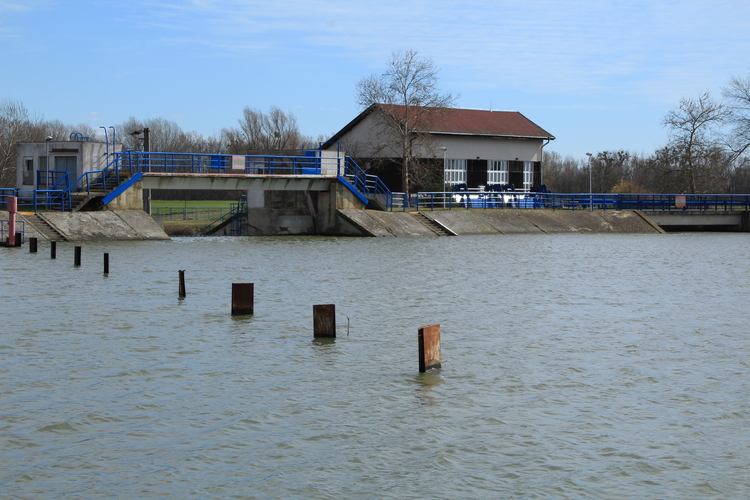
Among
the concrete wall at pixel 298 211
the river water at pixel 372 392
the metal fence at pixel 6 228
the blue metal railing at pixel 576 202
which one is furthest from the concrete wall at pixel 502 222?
the river water at pixel 372 392

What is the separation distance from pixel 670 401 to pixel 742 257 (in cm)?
2761

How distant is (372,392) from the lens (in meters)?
11.9

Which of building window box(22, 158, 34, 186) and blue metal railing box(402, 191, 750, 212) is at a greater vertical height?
building window box(22, 158, 34, 186)

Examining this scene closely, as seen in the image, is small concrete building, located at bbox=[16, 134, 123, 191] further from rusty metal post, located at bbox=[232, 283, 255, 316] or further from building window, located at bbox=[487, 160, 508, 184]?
building window, located at bbox=[487, 160, 508, 184]

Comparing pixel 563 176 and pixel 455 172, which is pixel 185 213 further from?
pixel 563 176

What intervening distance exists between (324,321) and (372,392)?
3938mm

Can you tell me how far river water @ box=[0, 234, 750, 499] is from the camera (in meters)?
8.66

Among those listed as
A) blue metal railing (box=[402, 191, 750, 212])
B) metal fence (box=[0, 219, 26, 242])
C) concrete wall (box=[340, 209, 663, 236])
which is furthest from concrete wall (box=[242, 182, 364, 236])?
metal fence (box=[0, 219, 26, 242])

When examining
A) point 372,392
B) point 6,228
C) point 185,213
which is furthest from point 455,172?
point 372,392

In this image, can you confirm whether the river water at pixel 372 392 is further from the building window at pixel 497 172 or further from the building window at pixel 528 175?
the building window at pixel 528 175

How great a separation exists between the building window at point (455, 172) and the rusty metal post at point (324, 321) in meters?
49.5

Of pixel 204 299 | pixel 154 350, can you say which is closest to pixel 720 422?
pixel 154 350

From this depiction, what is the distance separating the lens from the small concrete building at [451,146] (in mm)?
62594

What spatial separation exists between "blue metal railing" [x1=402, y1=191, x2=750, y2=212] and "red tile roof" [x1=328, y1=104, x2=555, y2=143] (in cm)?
619
